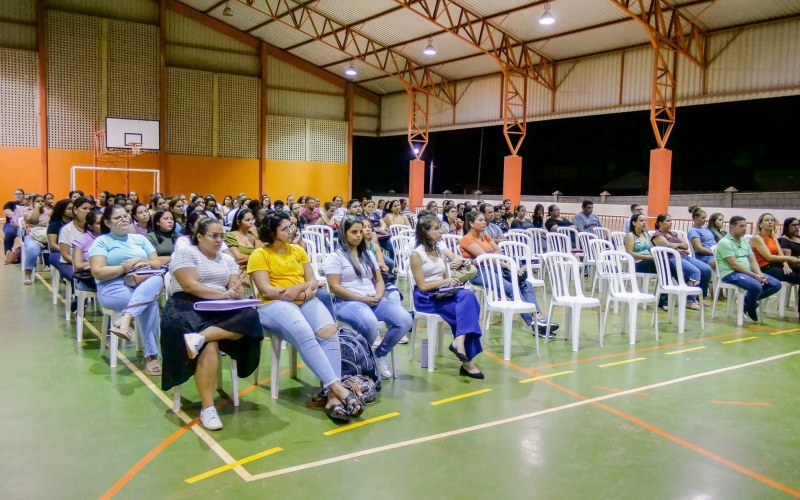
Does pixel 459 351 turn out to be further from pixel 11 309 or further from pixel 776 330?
pixel 11 309

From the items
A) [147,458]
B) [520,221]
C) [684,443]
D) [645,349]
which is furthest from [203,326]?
[520,221]

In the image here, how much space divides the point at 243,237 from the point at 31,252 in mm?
4021

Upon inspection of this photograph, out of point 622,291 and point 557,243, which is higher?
point 557,243

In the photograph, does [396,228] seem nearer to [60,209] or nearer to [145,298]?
[60,209]

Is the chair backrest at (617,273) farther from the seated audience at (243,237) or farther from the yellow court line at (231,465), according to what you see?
the yellow court line at (231,465)

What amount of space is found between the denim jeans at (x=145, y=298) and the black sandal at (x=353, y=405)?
1.62 meters

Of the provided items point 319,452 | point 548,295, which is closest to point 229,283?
point 319,452

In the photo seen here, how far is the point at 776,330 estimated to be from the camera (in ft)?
19.8

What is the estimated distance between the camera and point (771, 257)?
6.42 m

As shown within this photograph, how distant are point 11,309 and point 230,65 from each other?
14069 mm

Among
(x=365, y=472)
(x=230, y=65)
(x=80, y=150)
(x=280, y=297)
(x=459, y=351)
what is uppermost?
(x=230, y=65)

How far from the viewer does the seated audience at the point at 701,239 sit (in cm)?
716

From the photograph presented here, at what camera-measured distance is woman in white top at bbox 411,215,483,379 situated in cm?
420

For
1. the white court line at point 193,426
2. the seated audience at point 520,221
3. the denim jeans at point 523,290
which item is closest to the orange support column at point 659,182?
the seated audience at point 520,221
